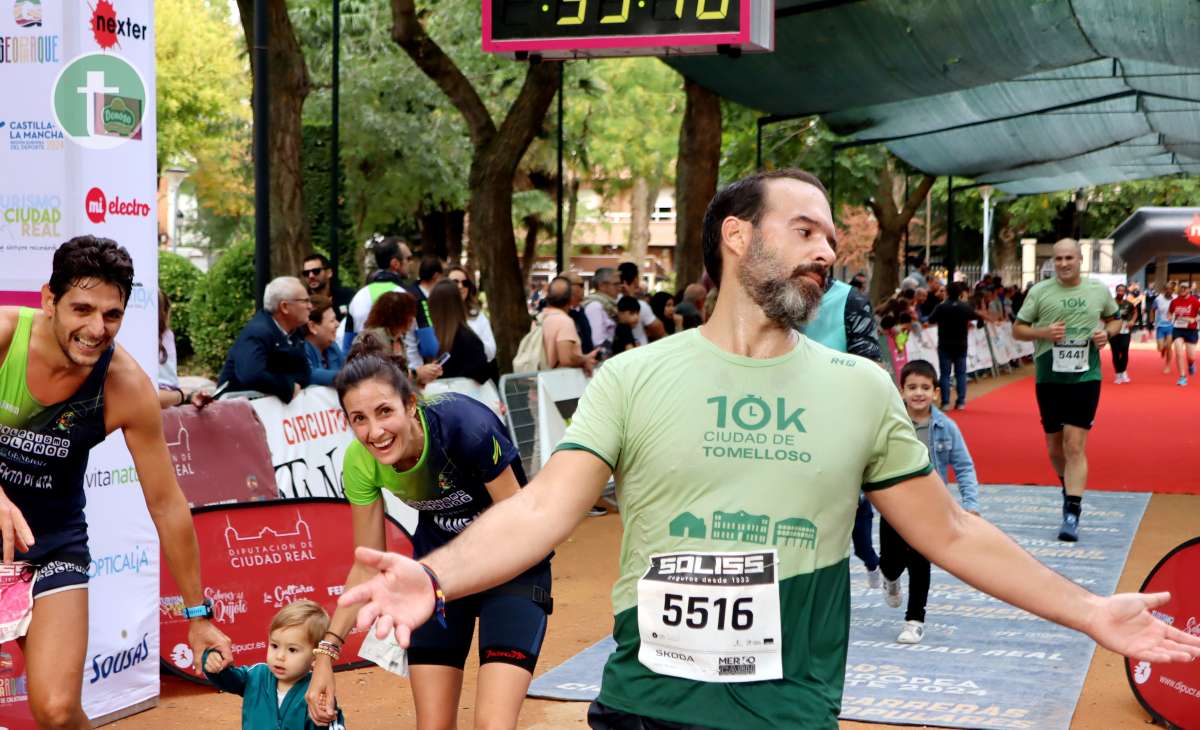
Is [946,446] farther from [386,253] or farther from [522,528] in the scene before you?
[522,528]

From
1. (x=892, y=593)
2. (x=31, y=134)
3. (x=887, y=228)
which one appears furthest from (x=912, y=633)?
(x=887, y=228)

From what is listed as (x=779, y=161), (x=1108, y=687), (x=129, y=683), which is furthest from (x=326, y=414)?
(x=779, y=161)

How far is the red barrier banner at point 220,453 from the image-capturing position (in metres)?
8.58

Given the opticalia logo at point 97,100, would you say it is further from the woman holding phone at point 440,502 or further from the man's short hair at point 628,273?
the man's short hair at point 628,273

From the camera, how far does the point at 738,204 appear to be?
341cm

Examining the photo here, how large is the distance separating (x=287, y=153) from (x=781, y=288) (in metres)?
14.4

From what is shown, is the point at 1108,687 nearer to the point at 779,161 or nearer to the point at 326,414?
the point at 326,414

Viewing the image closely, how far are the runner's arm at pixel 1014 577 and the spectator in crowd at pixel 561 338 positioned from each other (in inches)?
385

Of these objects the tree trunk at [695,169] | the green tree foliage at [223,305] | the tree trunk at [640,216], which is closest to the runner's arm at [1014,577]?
the tree trunk at [695,169]

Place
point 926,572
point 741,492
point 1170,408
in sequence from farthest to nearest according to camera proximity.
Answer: point 1170,408
point 926,572
point 741,492

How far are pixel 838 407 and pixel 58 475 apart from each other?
2.80 metres

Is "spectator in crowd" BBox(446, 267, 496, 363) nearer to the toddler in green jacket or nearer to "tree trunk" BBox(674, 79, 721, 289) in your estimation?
the toddler in green jacket

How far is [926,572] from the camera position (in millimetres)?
8203

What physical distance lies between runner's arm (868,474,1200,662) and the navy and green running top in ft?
5.71
